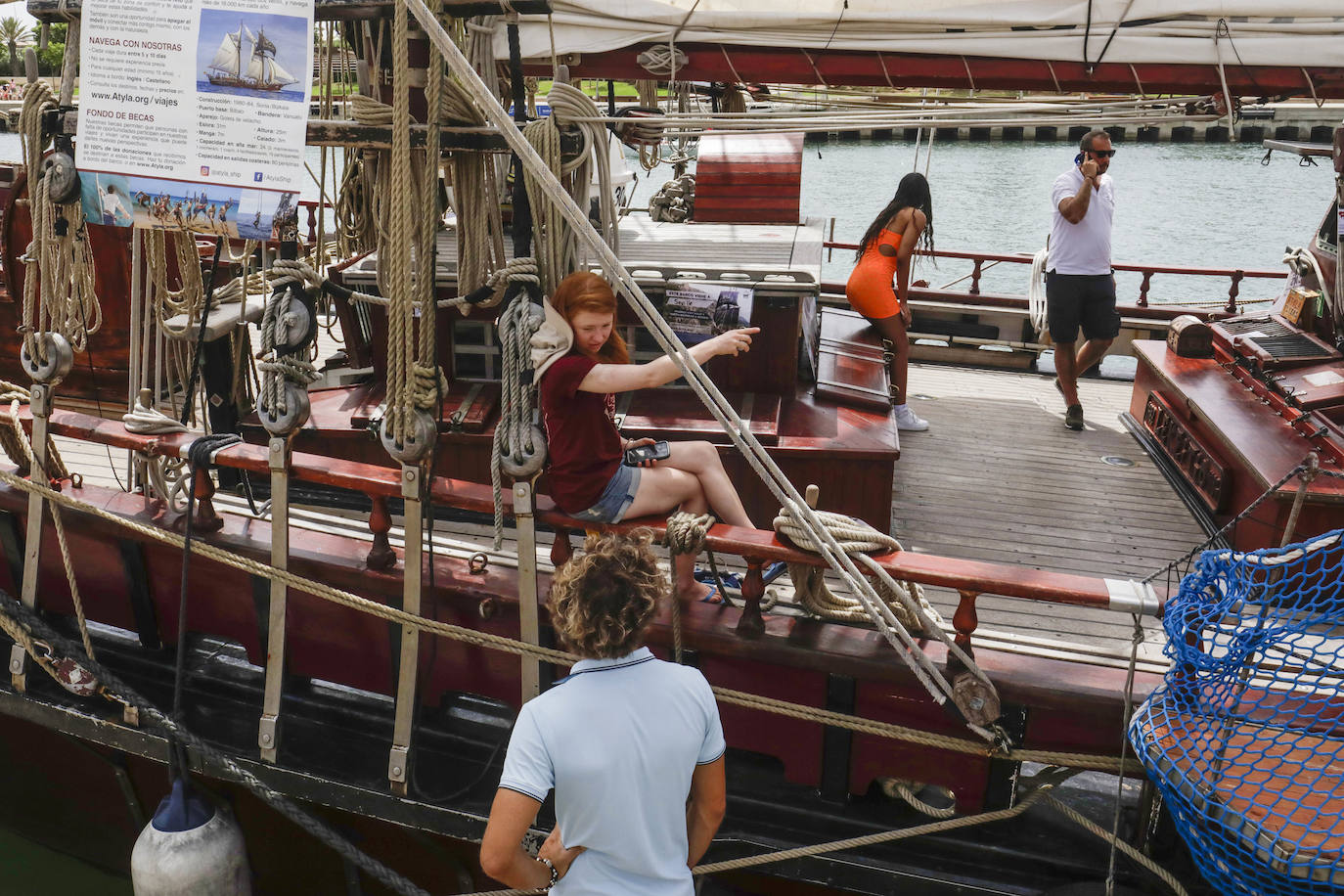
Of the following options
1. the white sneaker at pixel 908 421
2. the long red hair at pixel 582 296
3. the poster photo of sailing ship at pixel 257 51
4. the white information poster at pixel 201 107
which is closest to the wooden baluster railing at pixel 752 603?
the long red hair at pixel 582 296

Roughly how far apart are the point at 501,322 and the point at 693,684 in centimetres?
126

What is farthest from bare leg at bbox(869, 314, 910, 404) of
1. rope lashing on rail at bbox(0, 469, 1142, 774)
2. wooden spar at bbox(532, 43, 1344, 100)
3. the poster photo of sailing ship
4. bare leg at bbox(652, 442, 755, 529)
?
the poster photo of sailing ship

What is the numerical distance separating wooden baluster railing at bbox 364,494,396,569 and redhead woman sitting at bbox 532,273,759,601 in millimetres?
549

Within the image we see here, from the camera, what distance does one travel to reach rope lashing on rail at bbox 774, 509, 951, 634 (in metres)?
2.64

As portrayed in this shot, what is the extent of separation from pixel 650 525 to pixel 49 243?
2107mm

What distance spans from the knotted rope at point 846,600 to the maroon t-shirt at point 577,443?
518 mm

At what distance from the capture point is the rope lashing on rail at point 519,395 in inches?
111

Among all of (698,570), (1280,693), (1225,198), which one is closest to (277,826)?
(698,570)

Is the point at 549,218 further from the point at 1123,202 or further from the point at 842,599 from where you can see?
the point at 1123,202

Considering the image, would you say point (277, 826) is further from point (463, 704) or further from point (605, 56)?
point (605, 56)

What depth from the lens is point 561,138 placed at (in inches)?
112

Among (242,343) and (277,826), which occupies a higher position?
(242,343)

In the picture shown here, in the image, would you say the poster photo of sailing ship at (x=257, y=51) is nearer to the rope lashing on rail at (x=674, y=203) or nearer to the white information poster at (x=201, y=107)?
the white information poster at (x=201, y=107)

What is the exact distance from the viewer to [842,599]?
302 cm
